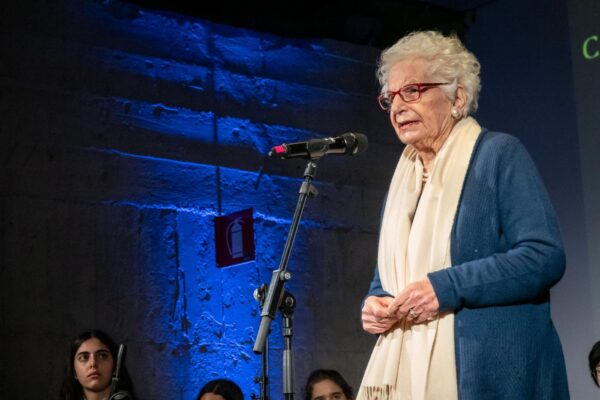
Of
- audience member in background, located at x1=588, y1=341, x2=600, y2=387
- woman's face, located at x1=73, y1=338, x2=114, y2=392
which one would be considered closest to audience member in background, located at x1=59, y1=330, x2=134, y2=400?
woman's face, located at x1=73, y1=338, x2=114, y2=392

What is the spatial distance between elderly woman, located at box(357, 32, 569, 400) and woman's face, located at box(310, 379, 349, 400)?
2280mm

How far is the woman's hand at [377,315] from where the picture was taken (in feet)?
6.96

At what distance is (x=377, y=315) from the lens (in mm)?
2133

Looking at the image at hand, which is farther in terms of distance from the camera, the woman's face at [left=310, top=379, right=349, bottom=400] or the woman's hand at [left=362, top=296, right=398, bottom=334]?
the woman's face at [left=310, top=379, right=349, bottom=400]

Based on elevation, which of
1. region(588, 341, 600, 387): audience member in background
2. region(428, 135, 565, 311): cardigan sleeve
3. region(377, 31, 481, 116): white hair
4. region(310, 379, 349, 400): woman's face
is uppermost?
region(377, 31, 481, 116): white hair

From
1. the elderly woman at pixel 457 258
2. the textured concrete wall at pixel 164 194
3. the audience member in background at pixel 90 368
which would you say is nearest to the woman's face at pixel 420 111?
the elderly woman at pixel 457 258

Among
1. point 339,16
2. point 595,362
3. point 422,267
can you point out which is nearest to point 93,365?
point 595,362

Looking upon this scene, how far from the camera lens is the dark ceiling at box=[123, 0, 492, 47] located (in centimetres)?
512

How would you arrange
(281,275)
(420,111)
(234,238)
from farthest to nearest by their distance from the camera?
(234,238) → (281,275) → (420,111)

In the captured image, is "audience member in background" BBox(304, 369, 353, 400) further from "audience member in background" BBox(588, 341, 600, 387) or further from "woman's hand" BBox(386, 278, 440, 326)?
"woman's hand" BBox(386, 278, 440, 326)

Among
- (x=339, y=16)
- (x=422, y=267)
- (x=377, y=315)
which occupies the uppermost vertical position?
(x=339, y=16)

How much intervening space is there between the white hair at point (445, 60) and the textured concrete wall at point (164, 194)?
259cm

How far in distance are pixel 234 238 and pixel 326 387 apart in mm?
892

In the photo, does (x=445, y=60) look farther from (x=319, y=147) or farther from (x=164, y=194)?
(x=164, y=194)
